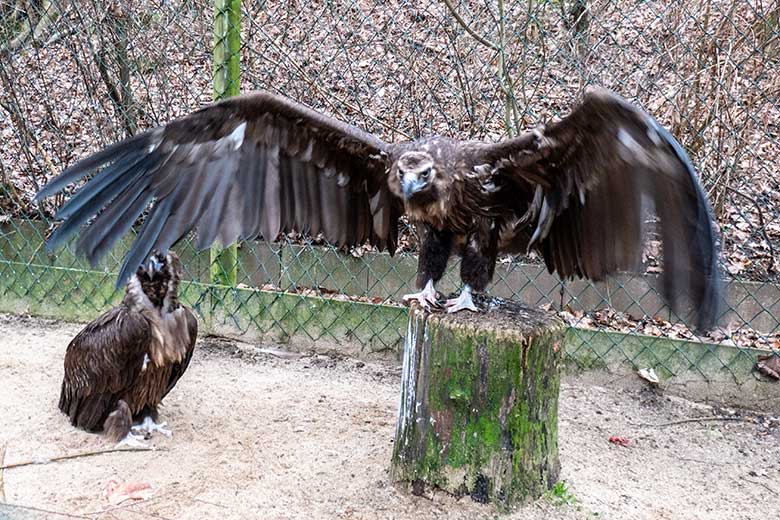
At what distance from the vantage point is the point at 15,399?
3.90 metres

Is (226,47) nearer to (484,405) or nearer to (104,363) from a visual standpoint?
(104,363)

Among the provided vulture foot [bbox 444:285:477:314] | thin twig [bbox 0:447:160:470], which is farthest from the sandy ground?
vulture foot [bbox 444:285:477:314]

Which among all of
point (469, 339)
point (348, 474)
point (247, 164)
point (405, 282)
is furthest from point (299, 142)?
point (405, 282)

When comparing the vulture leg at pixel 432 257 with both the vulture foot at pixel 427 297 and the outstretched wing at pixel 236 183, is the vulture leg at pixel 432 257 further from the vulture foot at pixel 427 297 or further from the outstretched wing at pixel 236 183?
the outstretched wing at pixel 236 183

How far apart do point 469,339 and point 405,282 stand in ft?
6.68

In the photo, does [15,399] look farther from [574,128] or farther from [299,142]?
[574,128]

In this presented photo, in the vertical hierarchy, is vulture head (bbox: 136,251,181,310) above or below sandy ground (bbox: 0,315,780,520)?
above

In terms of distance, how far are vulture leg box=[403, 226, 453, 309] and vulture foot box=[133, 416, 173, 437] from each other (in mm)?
1277

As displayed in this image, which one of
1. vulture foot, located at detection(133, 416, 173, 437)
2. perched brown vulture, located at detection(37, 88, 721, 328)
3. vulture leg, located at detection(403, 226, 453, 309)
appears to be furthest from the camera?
vulture foot, located at detection(133, 416, 173, 437)

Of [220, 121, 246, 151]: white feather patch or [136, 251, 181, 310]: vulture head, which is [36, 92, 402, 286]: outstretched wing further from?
[136, 251, 181, 310]: vulture head

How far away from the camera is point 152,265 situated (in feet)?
11.8

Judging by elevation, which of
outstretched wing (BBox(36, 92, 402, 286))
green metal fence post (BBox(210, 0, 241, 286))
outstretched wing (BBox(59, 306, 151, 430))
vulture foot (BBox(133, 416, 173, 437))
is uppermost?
green metal fence post (BBox(210, 0, 241, 286))

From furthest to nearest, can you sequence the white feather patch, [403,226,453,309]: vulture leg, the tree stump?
1. [403,226,453,309]: vulture leg
2. the white feather patch
3. the tree stump

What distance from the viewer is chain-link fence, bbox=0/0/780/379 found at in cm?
420
